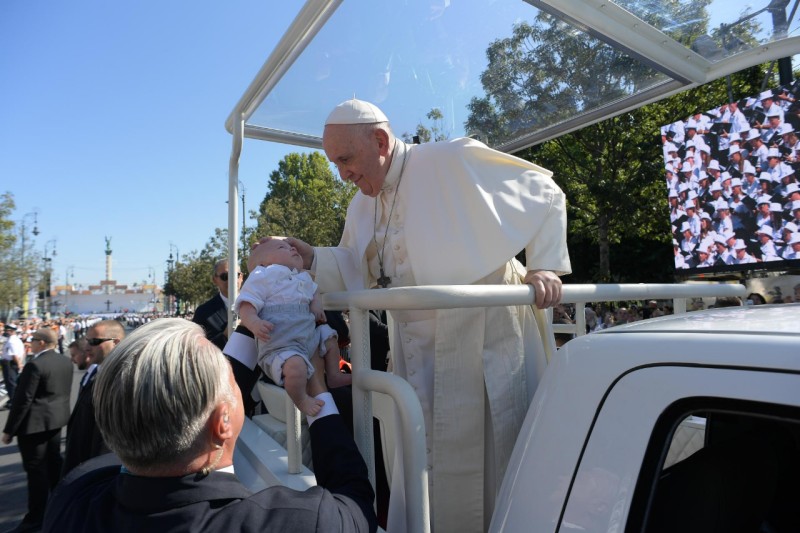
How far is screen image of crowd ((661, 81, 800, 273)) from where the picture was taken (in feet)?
23.0

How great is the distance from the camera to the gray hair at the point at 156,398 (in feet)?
3.36

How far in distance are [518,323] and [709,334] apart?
3.29 feet

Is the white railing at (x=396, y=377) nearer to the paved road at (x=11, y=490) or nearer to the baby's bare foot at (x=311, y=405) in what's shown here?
the baby's bare foot at (x=311, y=405)

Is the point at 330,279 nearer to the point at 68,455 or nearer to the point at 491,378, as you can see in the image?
the point at 491,378

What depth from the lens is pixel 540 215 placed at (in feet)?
6.50

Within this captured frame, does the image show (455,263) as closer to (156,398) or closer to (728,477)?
(728,477)

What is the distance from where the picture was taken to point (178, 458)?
1.05 metres

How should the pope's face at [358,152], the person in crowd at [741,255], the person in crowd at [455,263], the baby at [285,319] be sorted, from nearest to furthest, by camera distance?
the baby at [285,319] < the person in crowd at [455,263] < the pope's face at [358,152] < the person in crowd at [741,255]

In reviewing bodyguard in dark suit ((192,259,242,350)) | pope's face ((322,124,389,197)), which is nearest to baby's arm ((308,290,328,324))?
pope's face ((322,124,389,197))

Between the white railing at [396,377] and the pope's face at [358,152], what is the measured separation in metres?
0.72

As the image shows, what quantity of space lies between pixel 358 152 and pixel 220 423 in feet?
4.22

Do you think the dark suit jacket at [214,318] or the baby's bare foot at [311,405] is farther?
the dark suit jacket at [214,318]

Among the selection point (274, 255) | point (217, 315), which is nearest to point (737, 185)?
point (217, 315)

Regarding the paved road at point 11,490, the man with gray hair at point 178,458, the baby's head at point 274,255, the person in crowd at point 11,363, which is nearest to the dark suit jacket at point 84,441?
the baby's head at point 274,255
